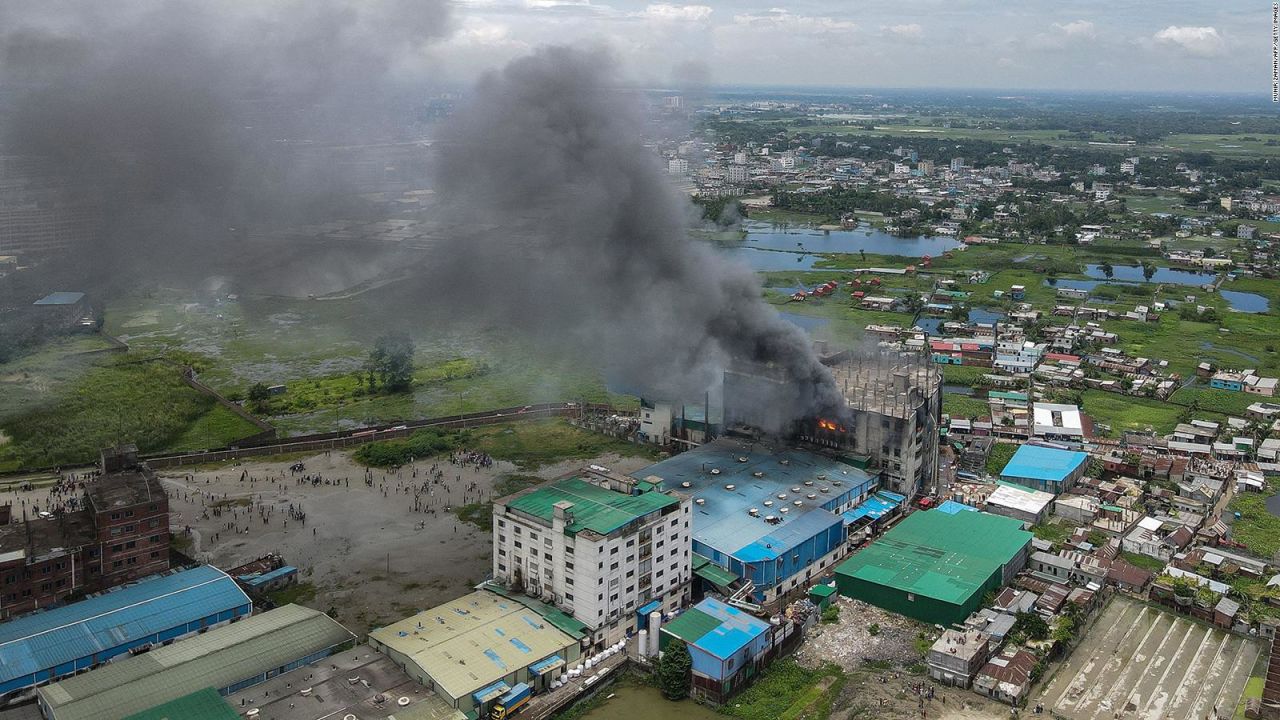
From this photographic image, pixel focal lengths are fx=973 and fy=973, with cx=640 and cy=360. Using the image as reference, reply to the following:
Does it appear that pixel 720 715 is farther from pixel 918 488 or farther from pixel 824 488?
pixel 918 488

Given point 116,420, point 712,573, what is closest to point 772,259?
point 116,420

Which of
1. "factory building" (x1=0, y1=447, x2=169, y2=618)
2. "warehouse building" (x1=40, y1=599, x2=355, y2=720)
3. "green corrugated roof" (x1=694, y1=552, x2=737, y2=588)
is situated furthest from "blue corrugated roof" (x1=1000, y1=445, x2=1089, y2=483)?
"factory building" (x1=0, y1=447, x2=169, y2=618)

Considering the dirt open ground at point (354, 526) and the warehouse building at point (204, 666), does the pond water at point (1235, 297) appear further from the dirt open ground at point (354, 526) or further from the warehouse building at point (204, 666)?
the warehouse building at point (204, 666)

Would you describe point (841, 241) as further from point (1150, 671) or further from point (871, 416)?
point (1150, 671)

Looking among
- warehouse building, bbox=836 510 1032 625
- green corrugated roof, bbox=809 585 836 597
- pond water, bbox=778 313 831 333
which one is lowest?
pond water, bbox=778 313 831 333

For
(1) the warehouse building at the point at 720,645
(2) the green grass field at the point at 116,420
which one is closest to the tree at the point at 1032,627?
(1) the warehouse building at the point at 720,645

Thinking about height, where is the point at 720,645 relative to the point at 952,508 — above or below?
above

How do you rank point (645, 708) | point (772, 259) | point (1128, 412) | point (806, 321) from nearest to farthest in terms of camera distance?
point (645, 708) < point (1128, 412) < point (806, 321) < point (772, 259)

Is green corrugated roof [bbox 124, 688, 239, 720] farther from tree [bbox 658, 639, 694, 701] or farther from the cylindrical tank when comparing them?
the cylindrical tank
